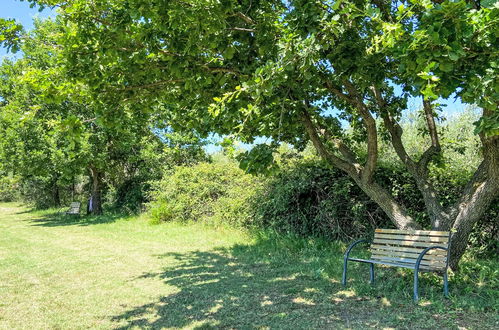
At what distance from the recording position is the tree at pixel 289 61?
128 inches

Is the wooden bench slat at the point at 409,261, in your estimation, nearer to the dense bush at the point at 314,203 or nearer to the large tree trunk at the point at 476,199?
the large tree trunk at the point at 476,199

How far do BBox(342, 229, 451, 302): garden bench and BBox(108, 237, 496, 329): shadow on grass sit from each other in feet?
1.18

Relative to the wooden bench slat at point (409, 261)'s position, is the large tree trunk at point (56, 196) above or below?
above

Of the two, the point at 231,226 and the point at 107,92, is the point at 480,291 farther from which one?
the point at 231,226

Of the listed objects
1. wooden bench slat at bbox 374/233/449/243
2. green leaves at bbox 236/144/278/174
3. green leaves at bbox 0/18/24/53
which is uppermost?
green leaves at bbox 0/18/24/53

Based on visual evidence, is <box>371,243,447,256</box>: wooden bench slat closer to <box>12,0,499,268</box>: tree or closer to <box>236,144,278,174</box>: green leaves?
<box>12,0,499,268</box>: tree

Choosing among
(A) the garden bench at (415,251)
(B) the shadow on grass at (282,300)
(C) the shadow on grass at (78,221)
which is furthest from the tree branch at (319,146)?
(C) the shadow on grass at (78,221)

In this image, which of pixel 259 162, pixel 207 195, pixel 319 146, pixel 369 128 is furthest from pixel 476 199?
pixel 207 195

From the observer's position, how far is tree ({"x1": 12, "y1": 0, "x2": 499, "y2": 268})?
10.7 ft

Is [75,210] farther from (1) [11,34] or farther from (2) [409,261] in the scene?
(2) [409,261]

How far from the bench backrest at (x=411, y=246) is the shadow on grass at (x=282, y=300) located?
1.31 feet

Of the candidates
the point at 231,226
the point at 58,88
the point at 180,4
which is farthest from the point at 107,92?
the point at 231,226

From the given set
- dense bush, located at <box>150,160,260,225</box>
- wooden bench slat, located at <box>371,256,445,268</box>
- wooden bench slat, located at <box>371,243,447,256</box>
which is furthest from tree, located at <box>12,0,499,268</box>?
dense bush, located at <box>150,160,260,225</box>

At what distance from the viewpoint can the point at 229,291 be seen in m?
5.18
